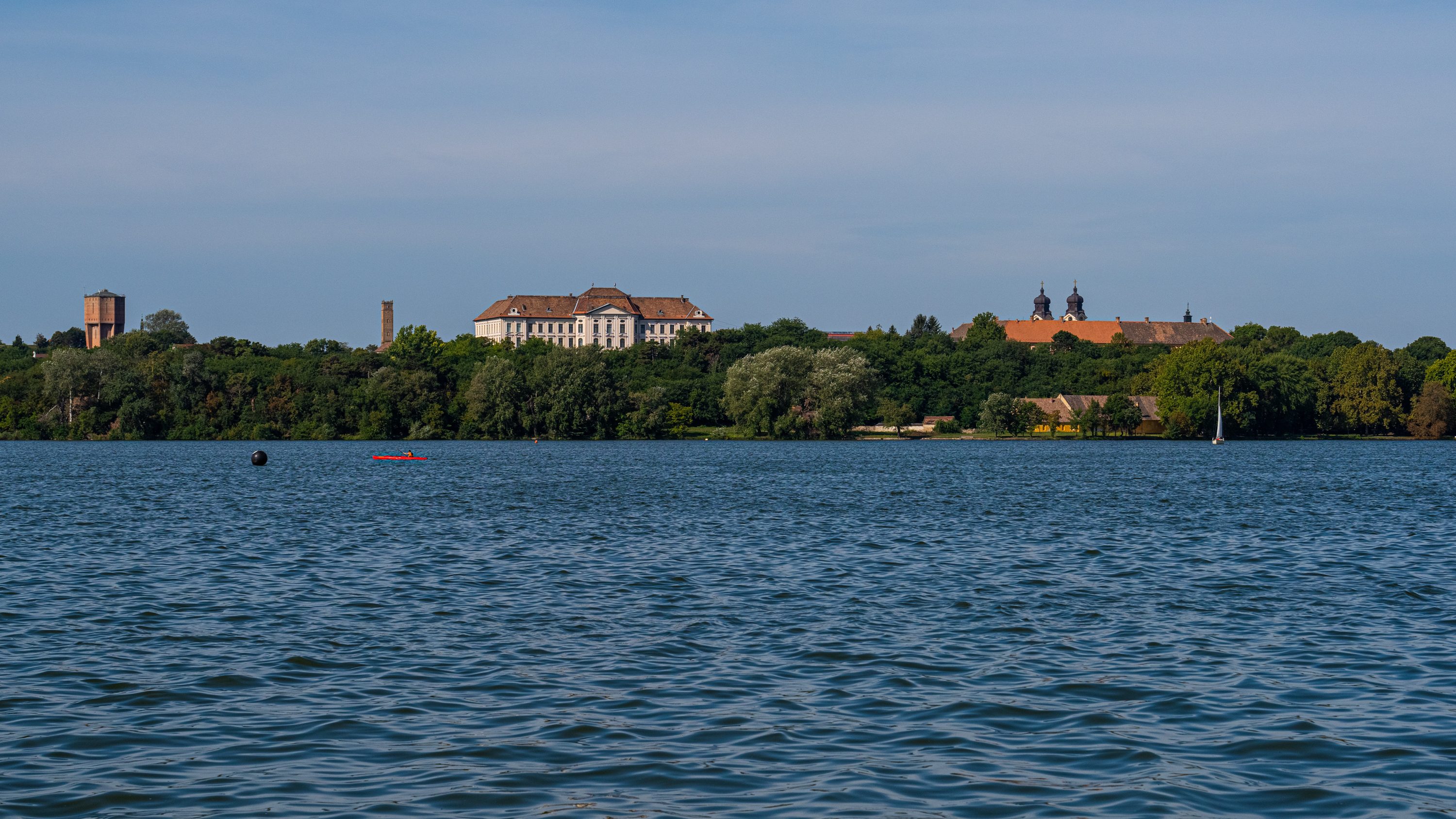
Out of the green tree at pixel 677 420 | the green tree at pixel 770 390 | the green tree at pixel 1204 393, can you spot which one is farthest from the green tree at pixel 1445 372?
the green tree at pixel 677 420

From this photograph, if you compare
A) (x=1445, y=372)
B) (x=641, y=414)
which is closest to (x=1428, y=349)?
(x=1445, y=372)

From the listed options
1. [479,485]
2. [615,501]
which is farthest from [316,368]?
[615,501]

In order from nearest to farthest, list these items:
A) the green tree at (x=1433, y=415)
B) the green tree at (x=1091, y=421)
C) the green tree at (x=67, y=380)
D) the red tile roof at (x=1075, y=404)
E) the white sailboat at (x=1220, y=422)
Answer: the white sailboat at (x=1220, y=422), the green tree at (x=67, y=380), the green tree at (x=1433, y=415), the green tree at (x=1091, y=421), the red tile roof at (x=1075, y=404)

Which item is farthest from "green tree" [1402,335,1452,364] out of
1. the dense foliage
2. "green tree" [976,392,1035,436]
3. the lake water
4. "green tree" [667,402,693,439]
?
the lake water

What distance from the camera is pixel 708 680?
47.2 feet

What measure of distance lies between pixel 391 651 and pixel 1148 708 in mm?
8984

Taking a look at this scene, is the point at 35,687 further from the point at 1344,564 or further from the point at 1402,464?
the point at 1402,464

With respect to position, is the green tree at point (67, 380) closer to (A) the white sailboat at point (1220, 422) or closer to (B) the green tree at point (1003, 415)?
(B) the green tree at point (1003, 415)

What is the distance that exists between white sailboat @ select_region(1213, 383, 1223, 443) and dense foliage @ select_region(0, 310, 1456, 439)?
0.86 m

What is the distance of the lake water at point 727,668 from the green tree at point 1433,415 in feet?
361

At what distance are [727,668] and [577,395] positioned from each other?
102531 millimetres

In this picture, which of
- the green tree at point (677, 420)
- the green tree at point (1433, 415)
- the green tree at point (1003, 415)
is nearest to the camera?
the green tree at point (677, 420)

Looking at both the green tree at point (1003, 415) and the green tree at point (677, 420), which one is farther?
the green tree at point (1003, 415)

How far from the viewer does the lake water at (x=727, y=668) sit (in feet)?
34.4
